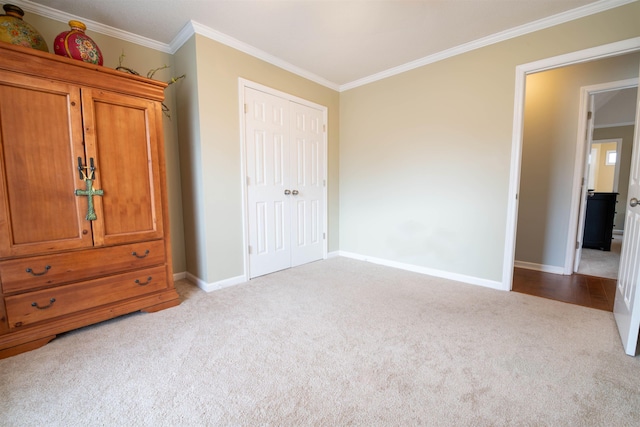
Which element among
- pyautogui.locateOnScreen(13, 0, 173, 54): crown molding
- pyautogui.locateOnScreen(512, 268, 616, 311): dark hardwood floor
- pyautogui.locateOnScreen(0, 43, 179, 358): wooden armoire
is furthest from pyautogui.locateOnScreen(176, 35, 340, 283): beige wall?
pyautogui.locateOnScreen(512, 268, 616, 311): dark hardwood floor

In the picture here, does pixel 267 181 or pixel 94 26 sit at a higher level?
pixel 94 26

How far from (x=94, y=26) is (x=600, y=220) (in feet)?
22.7

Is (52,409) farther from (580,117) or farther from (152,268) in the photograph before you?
(580,117)

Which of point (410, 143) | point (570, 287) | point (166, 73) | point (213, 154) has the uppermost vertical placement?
point (166, 73)

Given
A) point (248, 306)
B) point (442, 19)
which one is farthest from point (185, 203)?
point (442, 19)

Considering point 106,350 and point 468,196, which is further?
point 468,196

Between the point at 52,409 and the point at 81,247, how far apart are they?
98 cm

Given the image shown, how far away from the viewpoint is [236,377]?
1.42m

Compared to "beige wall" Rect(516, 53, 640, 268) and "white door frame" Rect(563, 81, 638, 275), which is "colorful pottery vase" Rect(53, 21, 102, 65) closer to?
"beige wall" Rect(516, 53, 640, 268)

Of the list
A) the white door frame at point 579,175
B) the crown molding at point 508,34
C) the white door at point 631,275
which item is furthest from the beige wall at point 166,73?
the white door frame at point 579,175

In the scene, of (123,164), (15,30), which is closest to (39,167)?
(123,164)

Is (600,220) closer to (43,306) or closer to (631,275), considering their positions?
(631,275)

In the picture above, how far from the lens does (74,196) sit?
1763 millimetres

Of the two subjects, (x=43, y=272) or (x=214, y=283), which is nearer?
(x=43, y=272)
